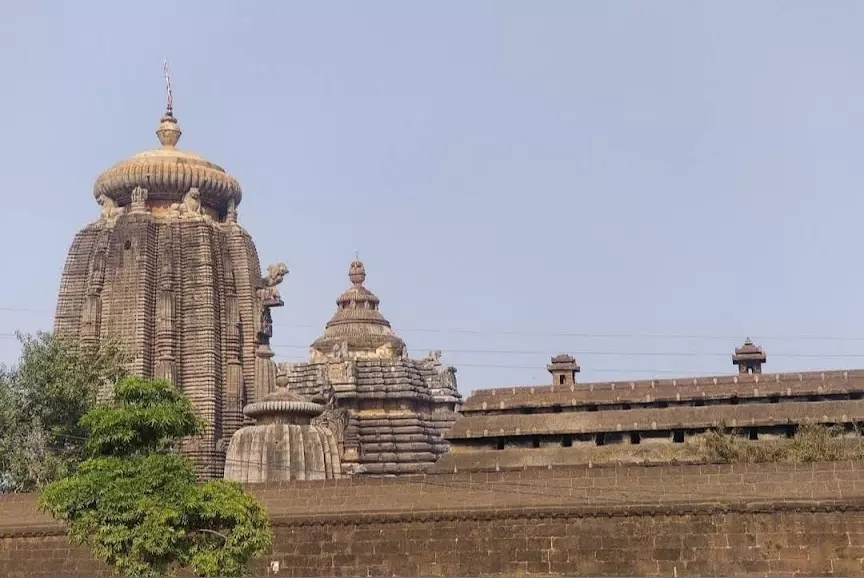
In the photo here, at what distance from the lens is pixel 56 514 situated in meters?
25.2

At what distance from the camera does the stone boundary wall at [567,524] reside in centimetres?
2827

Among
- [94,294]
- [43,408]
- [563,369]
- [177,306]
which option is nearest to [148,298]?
[177,306]

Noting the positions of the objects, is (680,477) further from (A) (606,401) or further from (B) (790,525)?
(A) (606,401)

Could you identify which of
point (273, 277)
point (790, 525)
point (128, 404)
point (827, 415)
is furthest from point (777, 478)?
point (273, 277)

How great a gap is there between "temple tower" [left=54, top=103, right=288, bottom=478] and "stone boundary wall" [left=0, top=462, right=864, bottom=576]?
62.9ft

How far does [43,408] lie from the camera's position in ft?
141

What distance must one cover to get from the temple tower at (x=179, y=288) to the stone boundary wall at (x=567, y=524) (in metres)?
19.2

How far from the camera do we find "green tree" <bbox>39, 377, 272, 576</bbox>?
24328 mm

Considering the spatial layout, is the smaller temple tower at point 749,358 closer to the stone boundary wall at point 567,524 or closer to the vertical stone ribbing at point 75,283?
the stone boundary wall at point 567,524

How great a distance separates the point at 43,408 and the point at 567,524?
20963mm

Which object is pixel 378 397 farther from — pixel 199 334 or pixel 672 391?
pixel 672 391

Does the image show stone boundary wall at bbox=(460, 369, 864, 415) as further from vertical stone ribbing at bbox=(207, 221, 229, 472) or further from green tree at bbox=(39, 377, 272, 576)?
vertical stone ribbing at bbox=(207, 221, 229, 472)

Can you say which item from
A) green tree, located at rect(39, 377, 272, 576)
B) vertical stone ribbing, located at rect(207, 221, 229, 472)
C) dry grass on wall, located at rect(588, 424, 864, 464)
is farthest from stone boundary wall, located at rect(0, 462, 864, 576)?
vertical stone ribbing, located at rect(207, 221, 229, 472)

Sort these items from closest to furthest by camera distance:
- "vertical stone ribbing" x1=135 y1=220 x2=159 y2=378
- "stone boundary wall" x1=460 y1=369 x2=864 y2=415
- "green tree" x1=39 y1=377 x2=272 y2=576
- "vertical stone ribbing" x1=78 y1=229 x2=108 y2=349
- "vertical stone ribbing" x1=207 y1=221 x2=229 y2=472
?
1. "green tree" x1=39 y1=377 x2=272 y2=576
2. "stone boundary wall" x1=460 y1=369 x2=864 y2=415
3. "vertical stone ribbing" x1=207 y1=221 x2=229 y2=472
4. "vertical stone ribbing" x1=135 y1=220 x2=159 y2=378
5. "vertical stone ribbing" x1=78 y1=229 x2=108 y2=349
